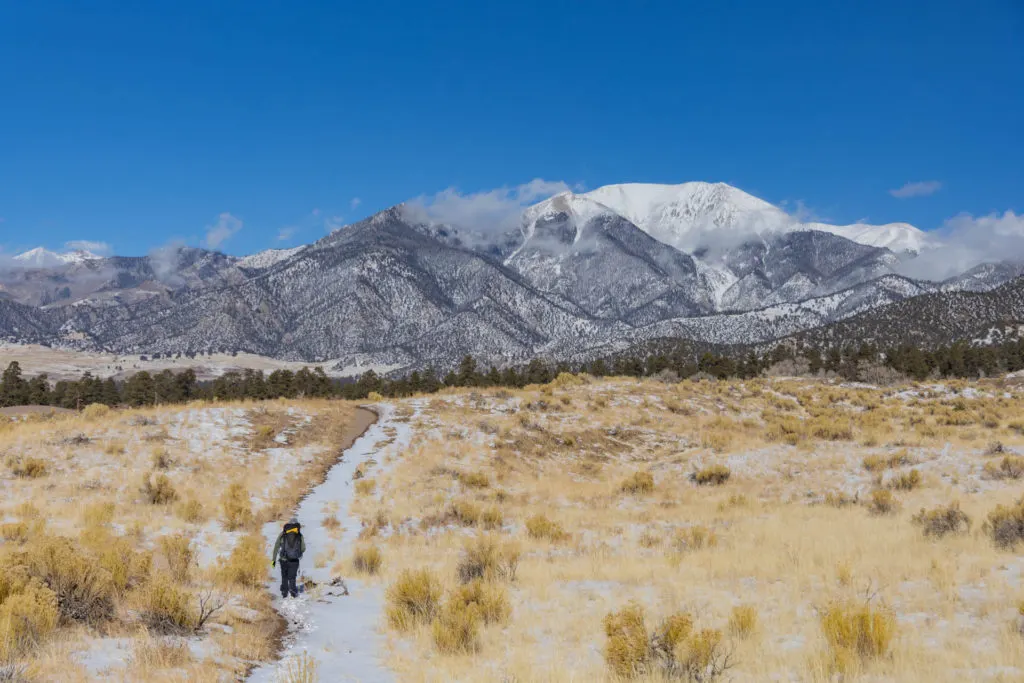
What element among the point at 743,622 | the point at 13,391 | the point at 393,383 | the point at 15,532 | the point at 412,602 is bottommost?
the point at 412,602

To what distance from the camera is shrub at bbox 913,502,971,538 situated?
494 inches

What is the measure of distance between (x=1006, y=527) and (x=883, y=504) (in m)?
4.58

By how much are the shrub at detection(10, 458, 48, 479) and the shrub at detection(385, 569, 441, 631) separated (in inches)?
599

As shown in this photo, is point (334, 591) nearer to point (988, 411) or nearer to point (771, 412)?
point (771, 412)

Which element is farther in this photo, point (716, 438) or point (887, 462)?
point (716, 438)

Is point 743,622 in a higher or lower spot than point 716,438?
higher

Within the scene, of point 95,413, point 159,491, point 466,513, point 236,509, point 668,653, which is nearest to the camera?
point 668,653

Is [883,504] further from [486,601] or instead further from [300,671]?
[300,671]

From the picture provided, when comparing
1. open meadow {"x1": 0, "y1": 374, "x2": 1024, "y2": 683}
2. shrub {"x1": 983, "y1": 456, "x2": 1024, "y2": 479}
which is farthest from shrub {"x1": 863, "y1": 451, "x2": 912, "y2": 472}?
shrub {"x1": 983, "y1": 456, "x2": 1024, "y2": 479}

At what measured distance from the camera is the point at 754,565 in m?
11.5

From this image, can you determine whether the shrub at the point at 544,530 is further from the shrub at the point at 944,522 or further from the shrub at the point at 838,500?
the shrub at the point at 838,500

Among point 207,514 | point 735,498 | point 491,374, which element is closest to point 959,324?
point 491,374

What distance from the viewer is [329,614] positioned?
10.6 meters

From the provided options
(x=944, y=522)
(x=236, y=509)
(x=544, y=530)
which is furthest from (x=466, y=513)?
(x=944, y=522)
